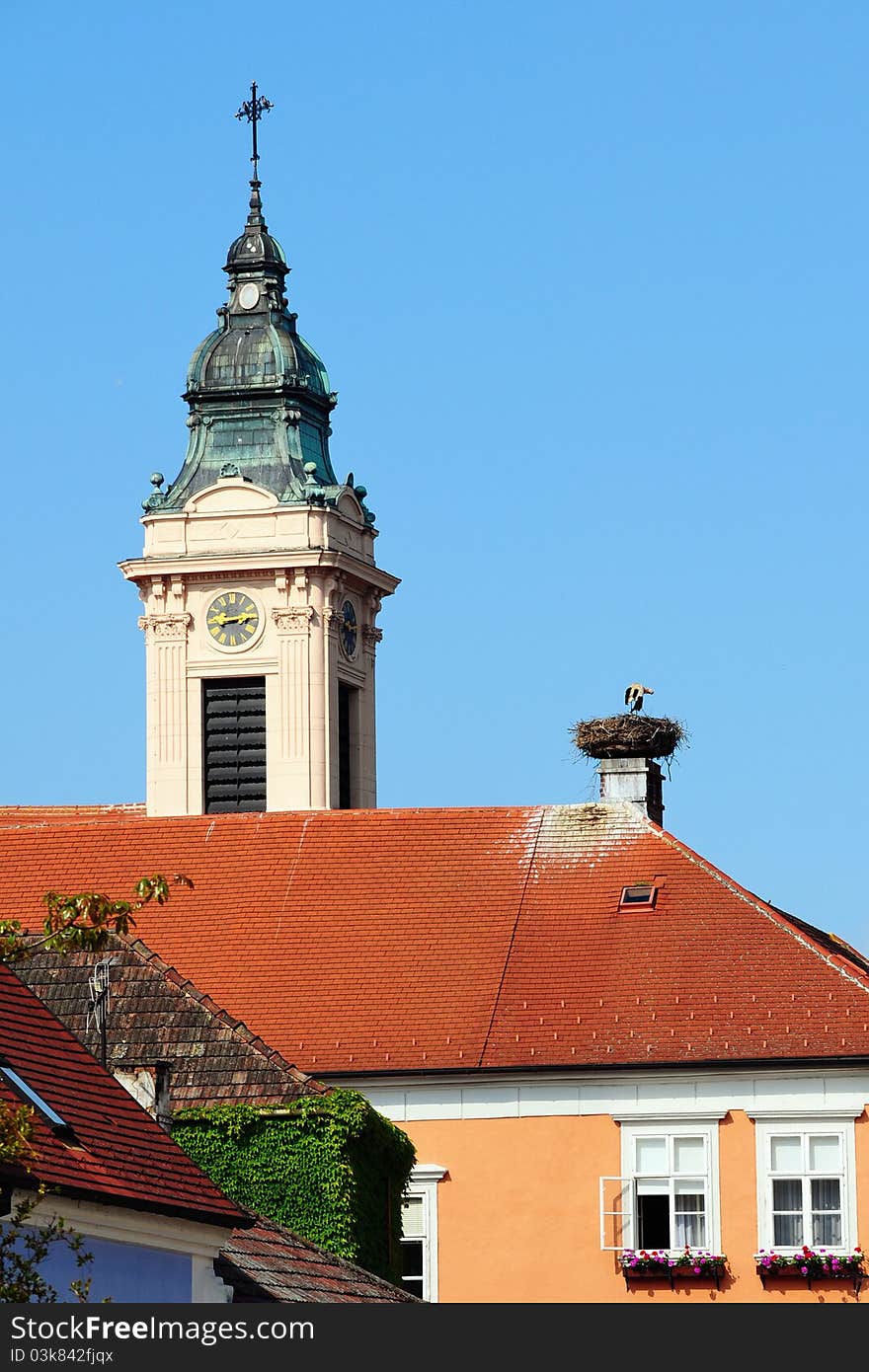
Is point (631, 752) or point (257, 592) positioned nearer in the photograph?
point (631, 752)

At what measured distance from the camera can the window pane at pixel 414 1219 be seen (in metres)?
39.9

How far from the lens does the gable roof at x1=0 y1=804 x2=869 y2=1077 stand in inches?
1581

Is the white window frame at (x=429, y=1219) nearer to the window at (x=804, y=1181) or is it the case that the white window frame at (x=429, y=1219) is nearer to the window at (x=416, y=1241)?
the window at (x=416, y=1241)

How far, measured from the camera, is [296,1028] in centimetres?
4100

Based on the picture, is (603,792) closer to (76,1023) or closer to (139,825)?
(139,825)

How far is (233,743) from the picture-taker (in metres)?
77.1

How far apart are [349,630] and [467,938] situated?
37470mm

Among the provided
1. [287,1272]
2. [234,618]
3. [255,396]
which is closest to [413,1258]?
[287,1272]

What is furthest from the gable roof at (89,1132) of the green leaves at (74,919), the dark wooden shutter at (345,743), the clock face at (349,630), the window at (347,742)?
the clock face at (349,630)

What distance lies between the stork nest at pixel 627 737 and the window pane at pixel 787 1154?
784cm

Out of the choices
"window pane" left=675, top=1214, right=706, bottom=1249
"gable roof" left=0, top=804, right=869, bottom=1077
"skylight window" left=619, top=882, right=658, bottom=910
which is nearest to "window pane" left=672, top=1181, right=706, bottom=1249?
"window pane" left=675, top=1214, right=706, bottom=1249

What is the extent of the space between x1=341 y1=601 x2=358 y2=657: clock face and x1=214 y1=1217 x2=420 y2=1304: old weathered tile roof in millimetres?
47629

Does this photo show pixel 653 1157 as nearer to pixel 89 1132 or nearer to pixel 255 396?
pixel 89 1132

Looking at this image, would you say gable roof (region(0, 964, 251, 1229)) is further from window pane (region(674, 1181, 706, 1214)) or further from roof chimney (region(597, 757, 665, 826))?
roof chimney (region(597, 757, 665, 826))
